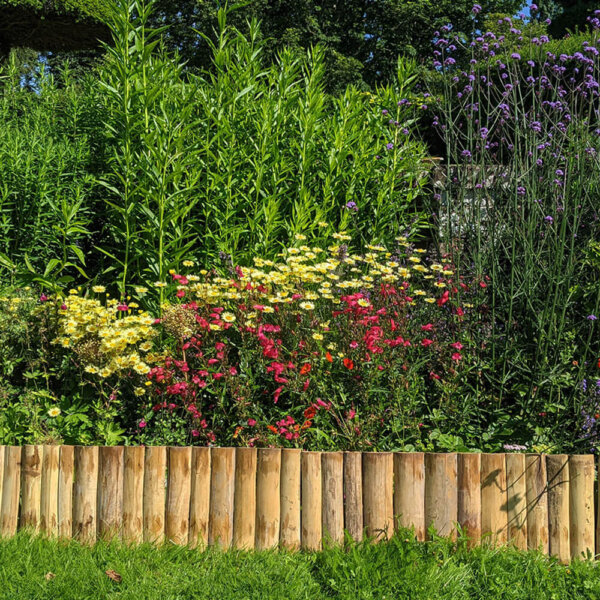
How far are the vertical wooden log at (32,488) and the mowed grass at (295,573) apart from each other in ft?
0.78

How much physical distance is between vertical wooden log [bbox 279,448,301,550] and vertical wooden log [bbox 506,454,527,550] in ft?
3.33

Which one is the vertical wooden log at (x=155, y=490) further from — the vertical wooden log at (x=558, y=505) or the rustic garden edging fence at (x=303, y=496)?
the vertical wooden log at (x=558, y=505)

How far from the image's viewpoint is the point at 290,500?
3.28m

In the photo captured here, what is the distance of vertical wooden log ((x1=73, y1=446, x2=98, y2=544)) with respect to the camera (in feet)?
11.1

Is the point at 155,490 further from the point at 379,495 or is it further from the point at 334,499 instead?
the point at 379,495

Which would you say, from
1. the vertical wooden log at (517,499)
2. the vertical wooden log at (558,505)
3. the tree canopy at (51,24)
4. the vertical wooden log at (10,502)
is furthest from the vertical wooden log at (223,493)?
the tree canopy at (51,24)

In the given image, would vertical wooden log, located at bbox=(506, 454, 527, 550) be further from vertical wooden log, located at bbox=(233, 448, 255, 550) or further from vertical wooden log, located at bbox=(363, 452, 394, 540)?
vertical wooden log, located at bbox=(233, 448, 255, 550)

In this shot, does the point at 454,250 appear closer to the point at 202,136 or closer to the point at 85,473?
the point at 202,136

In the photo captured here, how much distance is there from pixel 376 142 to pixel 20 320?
335 centimetres

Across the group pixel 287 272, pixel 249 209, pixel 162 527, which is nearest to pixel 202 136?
pixel 249 209

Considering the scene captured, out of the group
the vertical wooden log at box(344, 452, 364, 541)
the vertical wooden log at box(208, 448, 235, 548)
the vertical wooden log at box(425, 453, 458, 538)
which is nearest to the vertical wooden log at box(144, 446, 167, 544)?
the vertical wooden log at box(208, 448, 235, 548)

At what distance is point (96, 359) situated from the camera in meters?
3.85

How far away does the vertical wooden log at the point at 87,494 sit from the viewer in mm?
3373

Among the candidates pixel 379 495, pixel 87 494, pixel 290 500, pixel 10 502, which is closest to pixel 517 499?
pixel 379 495
